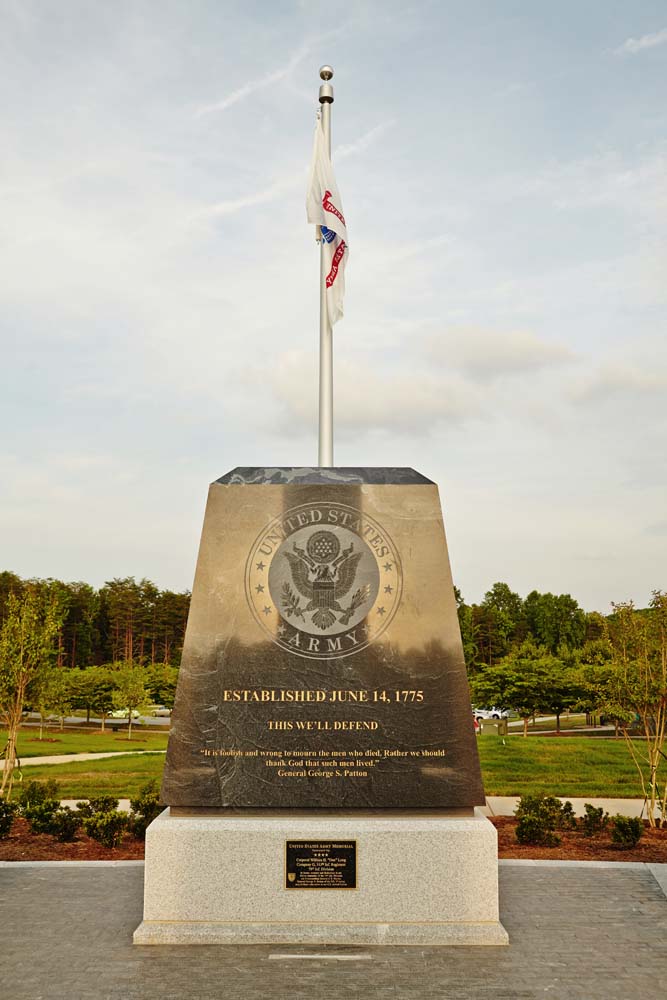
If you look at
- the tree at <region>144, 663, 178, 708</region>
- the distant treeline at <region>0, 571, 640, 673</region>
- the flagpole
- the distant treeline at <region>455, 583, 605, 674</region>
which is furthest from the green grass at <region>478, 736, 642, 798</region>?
the distant treeline at <region>0, 571, 640, 673</region>

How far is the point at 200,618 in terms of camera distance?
8.00 meters

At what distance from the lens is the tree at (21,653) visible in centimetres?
1395

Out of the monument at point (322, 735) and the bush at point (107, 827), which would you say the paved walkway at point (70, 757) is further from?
the monument at point (322, 735)

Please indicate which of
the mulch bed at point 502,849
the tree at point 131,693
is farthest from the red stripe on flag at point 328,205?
the tree at point 131,693

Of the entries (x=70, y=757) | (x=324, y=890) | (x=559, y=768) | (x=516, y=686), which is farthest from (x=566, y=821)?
(x=516, y=686)

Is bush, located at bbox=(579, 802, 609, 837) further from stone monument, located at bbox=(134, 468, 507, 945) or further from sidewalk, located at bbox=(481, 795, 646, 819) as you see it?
stone monument, located at bbox=(134, 468, 507, 945)

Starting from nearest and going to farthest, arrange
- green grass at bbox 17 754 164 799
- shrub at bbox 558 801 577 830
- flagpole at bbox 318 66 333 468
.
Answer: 1. flagpole at bbox 318 66 333 468
2. shrub at bbox 558 801 577 830
3. green grass at bbox 17 754 164 799

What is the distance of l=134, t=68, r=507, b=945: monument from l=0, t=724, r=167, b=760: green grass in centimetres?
2280

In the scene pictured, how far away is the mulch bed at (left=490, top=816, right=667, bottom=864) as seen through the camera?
11.1 metres

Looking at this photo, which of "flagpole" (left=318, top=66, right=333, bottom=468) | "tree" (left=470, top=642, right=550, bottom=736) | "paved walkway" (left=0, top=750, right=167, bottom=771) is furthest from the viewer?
"tree" (left=470, top=642, right=550, bottom=736)

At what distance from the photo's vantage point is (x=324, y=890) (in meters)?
7.33

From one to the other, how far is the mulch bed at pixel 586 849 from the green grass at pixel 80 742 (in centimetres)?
2092

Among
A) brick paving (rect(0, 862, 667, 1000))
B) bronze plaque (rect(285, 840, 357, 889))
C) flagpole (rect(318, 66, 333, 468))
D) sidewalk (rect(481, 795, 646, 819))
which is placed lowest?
sidewalk (rect(481, 795, 646, 819))

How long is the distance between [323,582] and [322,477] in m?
1.12
